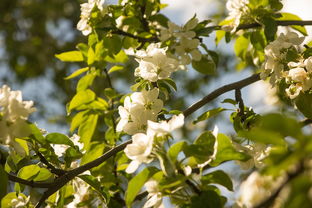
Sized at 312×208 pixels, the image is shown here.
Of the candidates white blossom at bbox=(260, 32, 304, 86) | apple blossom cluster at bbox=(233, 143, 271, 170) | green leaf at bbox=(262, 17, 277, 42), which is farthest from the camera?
green leaf at bbox=(262, 17, 277, 42)

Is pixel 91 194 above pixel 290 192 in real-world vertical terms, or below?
below

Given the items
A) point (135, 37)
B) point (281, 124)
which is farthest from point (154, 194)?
point (135, 37)

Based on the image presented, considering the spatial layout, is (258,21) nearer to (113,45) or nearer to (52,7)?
(113,45)

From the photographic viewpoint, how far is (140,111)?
1614 mm

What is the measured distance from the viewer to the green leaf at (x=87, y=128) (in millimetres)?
2152

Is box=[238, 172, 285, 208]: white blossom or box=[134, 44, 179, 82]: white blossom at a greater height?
box=[134, 44, 179, 82]: white blossom

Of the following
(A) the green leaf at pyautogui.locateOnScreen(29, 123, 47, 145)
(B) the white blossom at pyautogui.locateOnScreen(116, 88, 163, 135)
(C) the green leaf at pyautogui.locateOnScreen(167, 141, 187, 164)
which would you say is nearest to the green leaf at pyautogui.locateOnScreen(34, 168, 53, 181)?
(A) the green leaf at pyautogui.locateOnScreen(29, 123, 47, 145)

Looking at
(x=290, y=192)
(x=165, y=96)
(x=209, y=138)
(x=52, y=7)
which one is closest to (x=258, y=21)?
(x=165, y=96)

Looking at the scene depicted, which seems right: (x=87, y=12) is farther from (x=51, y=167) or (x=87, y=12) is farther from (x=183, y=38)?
(x=51, y=167)

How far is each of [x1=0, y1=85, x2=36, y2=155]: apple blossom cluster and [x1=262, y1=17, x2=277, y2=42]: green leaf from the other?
41.6 inches

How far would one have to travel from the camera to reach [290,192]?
824 mm

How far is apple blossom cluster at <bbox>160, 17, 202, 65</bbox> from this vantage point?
2020 millimetres

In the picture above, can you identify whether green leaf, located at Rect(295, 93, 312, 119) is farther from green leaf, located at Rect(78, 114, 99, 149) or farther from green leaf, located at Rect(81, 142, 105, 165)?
green leaf, located at Rect(78, 114, 99, 149)

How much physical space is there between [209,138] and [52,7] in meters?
6.59
